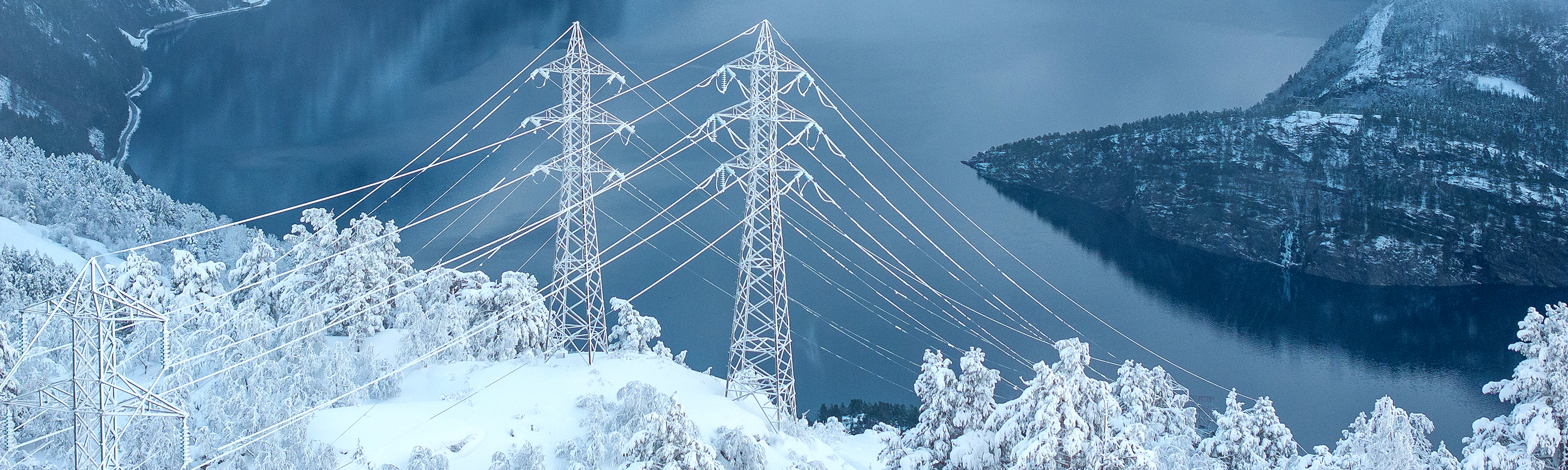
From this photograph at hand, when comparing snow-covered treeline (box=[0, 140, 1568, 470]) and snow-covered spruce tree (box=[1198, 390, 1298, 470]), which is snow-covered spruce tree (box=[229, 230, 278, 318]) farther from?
snow-covered spruce tree (box=[1198, 390, 1298, 470])

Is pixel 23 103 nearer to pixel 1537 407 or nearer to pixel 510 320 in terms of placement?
pixel 510 320

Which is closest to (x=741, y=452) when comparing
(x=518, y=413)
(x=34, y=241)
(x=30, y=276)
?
(x=518, y=413)

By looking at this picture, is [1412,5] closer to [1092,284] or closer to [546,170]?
[1092,284]

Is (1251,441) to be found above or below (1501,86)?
below

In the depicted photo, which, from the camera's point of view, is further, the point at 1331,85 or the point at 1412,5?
the point at 1412,5

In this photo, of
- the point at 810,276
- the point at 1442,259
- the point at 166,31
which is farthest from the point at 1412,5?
the point at 166,31

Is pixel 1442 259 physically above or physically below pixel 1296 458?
above

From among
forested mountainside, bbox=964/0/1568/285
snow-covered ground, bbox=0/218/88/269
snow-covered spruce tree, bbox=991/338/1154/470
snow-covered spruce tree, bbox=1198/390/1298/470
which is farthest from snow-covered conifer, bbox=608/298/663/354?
forested mountainside, bbox=964/0/1568/285
